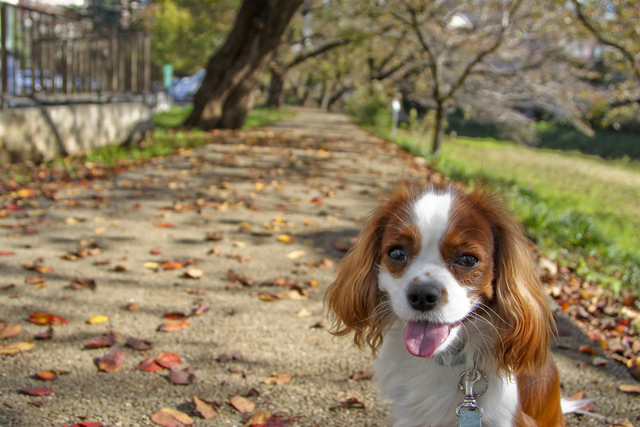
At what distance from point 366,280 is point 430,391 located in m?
0.55

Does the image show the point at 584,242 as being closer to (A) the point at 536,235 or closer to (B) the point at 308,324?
(A) the point at 536,235

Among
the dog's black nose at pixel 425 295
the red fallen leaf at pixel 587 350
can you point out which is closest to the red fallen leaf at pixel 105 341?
the dog's black nose at pixel 425 295

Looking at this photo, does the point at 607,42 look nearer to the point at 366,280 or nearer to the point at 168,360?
the point at 366,280

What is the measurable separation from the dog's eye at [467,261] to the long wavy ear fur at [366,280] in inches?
15.0

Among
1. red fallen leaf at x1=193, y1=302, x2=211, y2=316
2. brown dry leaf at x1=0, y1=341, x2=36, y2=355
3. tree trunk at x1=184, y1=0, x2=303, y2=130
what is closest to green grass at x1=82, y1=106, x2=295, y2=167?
tree trunk at x1=184, y1=0, x2=303, y2=130

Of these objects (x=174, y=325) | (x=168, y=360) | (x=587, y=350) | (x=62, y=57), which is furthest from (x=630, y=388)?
(x=62, y=57)

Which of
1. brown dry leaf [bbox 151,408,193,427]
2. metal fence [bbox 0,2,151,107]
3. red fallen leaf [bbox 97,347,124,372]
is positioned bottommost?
brown dry leaf [bbox 151,408,193,427]

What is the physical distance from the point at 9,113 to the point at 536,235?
24.2ft

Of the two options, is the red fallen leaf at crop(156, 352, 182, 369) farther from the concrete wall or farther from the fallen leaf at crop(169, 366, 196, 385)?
the concrete wall

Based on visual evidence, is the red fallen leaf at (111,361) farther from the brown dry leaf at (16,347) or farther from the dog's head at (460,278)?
the dog's head at (460,278)

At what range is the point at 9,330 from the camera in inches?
137

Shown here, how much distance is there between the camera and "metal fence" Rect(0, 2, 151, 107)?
8.87m

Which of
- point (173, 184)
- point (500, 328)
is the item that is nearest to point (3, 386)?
point (500, 328)

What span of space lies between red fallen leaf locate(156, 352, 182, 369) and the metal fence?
7056 mm
